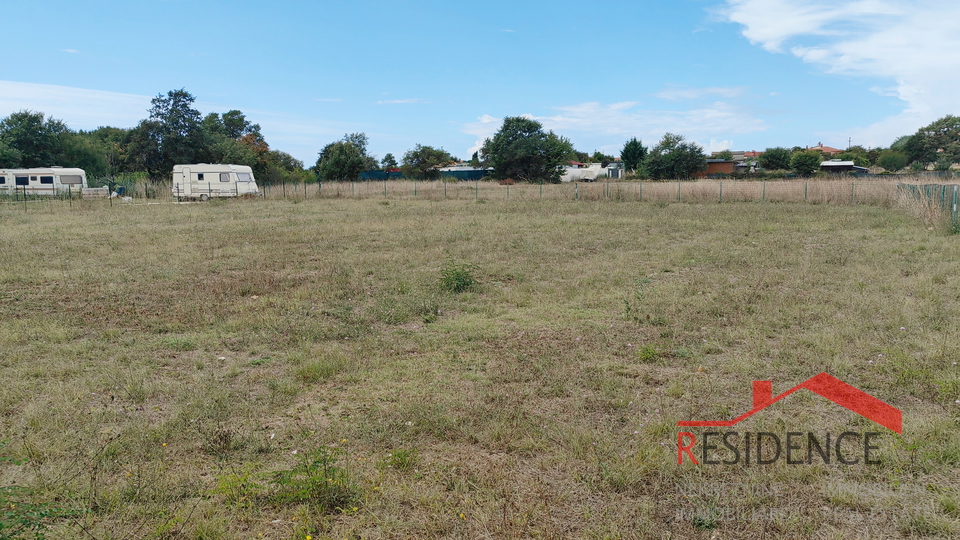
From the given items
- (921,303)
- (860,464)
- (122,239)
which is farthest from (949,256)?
(122,239)

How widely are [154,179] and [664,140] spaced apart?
44406mm

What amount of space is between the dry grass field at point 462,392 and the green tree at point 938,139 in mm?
66968

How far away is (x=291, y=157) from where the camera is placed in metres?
69.5

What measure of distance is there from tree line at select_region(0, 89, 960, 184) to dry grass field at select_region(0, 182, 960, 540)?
121ft

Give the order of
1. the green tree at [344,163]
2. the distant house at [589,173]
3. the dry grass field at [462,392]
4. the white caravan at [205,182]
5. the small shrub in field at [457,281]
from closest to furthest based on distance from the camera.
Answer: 1. the dry grass field at [462,392]
2. the small shrub in field at [457,281]
3. the white caravan at [205,182]
4. the green tree at [344,163]
5. the distant house at [589,173]

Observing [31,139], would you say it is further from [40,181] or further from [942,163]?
[942,163]

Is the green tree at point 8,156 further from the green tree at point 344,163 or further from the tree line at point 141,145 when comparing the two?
the green tree at point 344,163

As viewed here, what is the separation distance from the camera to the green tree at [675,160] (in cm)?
5319

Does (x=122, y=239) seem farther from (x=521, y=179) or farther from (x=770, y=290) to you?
(x=521, y=179)

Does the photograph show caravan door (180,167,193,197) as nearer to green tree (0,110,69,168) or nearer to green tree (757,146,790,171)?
green tree (0,110,69,168)

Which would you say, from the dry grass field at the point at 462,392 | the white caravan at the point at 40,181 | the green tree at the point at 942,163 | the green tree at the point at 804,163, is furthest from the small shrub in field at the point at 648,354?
the green tree at the point at 942,163

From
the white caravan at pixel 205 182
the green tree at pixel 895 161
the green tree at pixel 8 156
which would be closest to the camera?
the white caravan at pixel 205 182

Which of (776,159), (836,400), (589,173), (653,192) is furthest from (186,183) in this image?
(776,159)

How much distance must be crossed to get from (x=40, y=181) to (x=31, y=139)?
1016 cm
